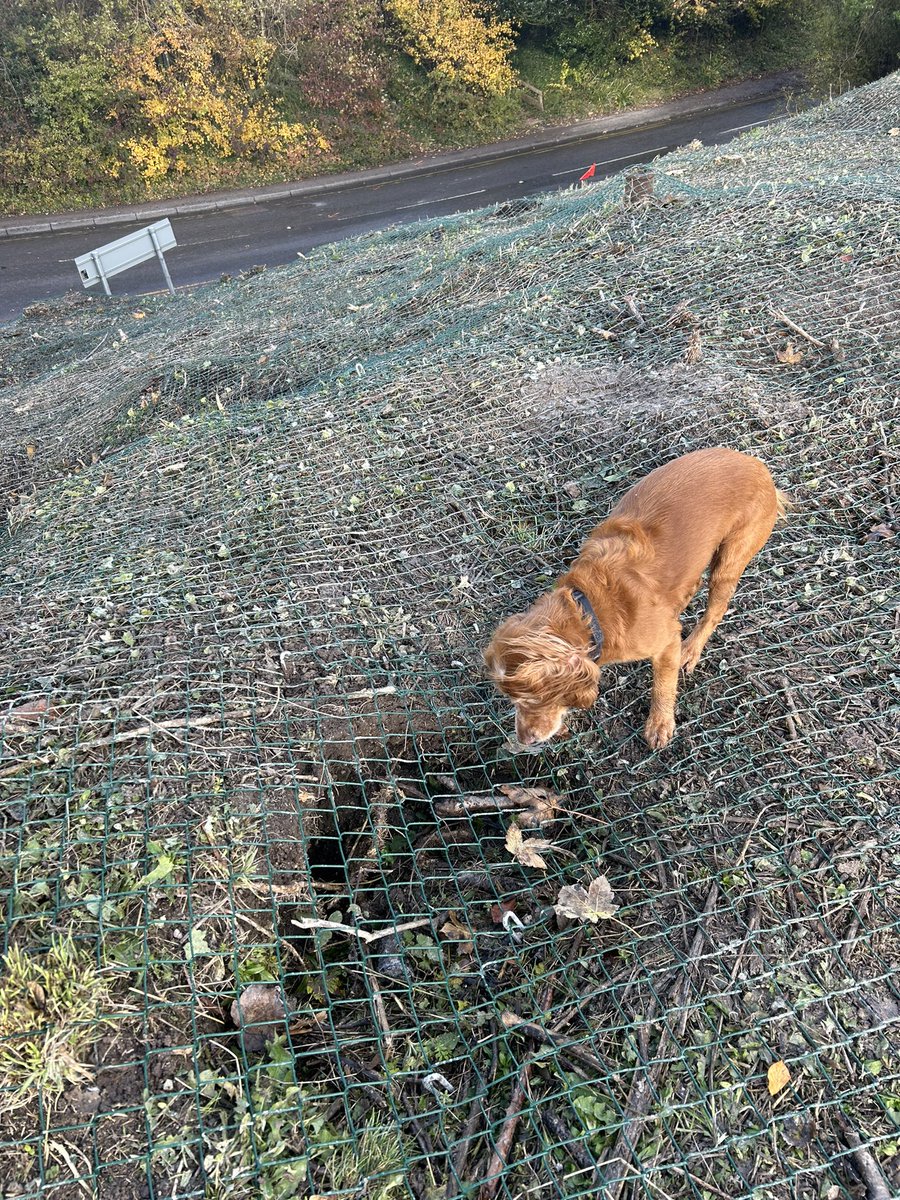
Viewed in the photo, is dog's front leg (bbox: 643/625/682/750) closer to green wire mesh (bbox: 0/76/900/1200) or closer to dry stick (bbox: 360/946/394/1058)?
green wire mesh (bbox: 0/76/900/1200)

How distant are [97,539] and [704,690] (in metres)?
4.16

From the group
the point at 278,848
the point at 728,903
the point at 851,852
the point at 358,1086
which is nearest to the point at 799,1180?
the point at 728,903

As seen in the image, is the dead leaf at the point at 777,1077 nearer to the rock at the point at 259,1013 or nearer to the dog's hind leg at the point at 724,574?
the rock at the point at 259,1013

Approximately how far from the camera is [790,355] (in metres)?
5.68

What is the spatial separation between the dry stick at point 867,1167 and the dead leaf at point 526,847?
1.41m

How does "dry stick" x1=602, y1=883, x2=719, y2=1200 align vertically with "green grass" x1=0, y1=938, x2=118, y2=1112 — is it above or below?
below

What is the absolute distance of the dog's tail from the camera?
4.31 m

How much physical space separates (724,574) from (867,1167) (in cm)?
255

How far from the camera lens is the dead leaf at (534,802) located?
358 centimetres

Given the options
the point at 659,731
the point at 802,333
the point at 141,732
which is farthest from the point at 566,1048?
the point at 802,333

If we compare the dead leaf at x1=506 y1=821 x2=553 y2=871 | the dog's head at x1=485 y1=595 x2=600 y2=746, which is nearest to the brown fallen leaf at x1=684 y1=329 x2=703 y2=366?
the dog's head at x1=485 y1=595 x2=600 y2=746

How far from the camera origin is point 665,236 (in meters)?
7.50

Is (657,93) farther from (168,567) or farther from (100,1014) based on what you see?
(100,1014)

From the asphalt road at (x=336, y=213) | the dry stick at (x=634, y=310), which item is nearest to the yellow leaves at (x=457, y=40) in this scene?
the asphalt road at (x=336, y=213)
